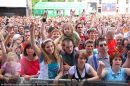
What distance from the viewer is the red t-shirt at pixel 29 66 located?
24.2ft

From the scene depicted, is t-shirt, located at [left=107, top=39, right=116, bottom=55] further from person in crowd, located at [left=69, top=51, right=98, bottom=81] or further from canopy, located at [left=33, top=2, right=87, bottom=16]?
canopy, located at [left=33, top=2, right=87, bottom=16]

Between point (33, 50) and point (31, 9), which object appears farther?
point (31, 9)

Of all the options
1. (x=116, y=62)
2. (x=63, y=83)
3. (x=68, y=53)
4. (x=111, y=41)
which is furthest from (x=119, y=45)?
(x=63, y=83)

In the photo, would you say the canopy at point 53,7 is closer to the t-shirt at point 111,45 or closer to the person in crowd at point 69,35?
the t-shirt at point 111,45

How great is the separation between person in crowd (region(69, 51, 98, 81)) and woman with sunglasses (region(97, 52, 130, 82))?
14 cm

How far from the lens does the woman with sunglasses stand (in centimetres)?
639

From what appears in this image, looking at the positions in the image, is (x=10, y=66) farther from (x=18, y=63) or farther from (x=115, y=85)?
(x=115, y=85)

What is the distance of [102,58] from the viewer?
7535 mm

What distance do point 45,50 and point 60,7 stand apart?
58524 mm

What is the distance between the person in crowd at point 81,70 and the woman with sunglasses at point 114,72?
5.4 inches

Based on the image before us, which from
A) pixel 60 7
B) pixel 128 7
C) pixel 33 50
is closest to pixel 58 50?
pixel 33 50

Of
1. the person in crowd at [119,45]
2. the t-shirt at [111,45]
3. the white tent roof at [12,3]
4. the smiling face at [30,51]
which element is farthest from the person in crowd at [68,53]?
the white tent roof at [12,3]

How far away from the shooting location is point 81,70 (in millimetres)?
6672

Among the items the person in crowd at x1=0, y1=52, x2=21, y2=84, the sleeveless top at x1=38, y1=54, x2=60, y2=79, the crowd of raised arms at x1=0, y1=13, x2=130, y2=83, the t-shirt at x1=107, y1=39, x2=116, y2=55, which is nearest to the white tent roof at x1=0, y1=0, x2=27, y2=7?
the t-shirt at x1=107, y1=39, x2=116, y2=55
